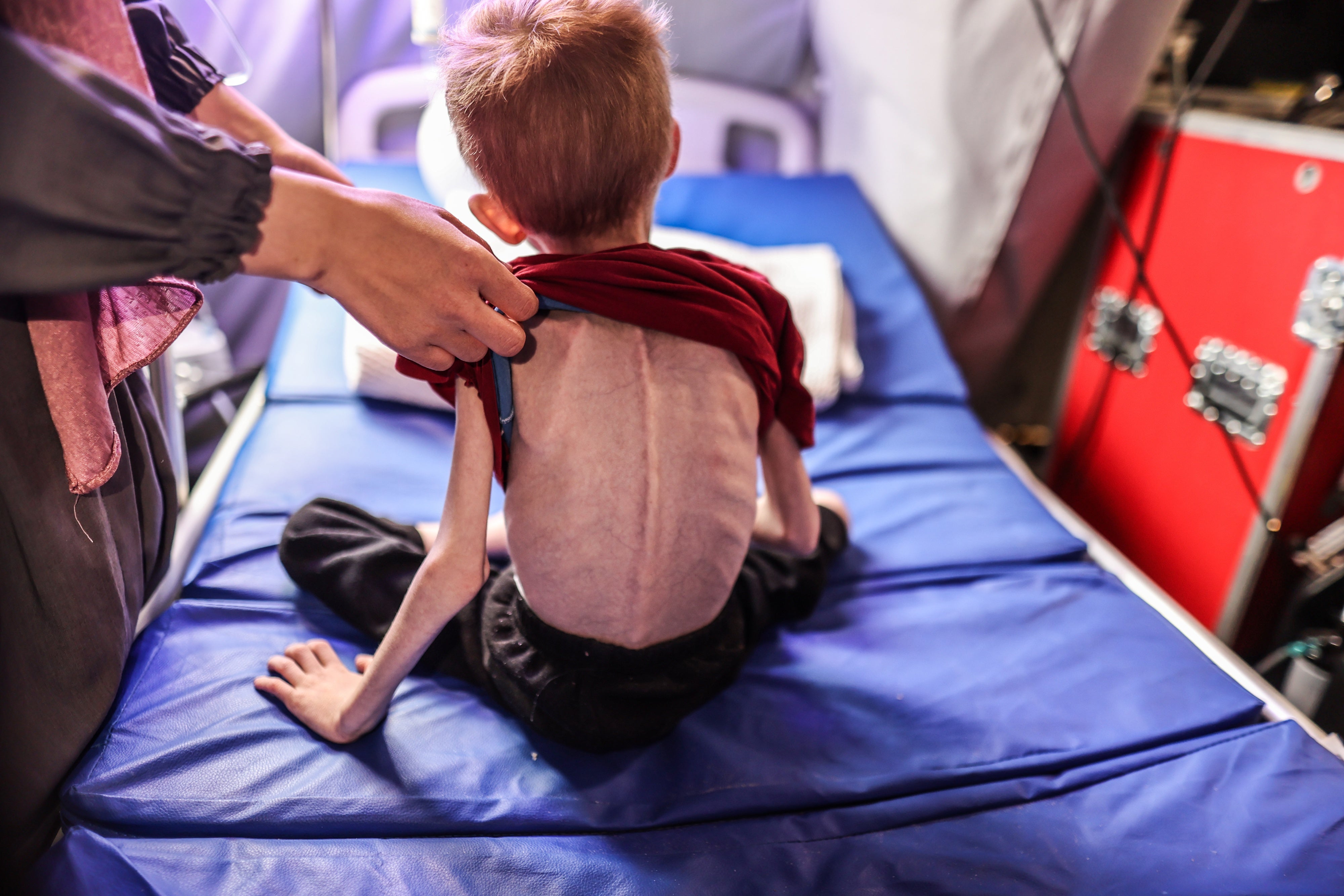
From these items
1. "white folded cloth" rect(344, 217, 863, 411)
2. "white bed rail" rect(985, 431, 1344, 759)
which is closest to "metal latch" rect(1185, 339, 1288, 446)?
"white bed rail" rect(985, 431, 1344, 759)

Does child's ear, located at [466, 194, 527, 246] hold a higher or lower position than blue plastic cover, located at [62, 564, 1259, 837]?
higher

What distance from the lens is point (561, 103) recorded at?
693 millimetres

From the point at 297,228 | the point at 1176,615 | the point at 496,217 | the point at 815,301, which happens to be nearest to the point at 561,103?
the point at 496,217

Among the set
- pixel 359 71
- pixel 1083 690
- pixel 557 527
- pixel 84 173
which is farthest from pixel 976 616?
pixel 359 71

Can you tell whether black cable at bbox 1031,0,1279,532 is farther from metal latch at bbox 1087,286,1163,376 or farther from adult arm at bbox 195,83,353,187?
adult arm at bbox 195,83,353,187

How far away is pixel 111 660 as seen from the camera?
0.82 metres

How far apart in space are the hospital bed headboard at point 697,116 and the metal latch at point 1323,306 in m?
1.07

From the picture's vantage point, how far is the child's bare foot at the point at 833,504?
4.02 feet

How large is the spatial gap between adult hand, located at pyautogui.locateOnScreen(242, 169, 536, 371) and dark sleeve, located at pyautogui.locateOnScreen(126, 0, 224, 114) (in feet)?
1.63

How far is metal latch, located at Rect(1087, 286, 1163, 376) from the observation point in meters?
1.67

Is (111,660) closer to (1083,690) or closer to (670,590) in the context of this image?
(670,590)

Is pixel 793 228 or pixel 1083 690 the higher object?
pixel 793 228

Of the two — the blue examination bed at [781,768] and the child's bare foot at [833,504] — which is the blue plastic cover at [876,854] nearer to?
the blue examination bed at [781,768]

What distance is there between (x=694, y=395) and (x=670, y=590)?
0.67 feet
